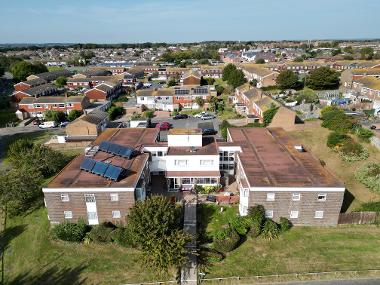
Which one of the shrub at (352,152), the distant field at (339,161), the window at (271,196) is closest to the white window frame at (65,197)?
the window at (271,196)

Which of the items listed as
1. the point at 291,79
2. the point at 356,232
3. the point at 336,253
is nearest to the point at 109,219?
the point at 336,253

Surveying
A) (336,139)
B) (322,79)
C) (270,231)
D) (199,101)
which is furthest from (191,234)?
(322,79)

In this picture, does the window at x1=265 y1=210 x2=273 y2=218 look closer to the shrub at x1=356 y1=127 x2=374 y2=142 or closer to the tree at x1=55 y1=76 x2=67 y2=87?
the shrub at x1=356 y1=127 x2=374 y2=142

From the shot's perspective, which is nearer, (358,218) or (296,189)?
(296,189)

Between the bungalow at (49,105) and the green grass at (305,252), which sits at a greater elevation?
the bungalow at (49,105)

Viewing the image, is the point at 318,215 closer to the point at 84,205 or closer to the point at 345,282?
the point at 345,282

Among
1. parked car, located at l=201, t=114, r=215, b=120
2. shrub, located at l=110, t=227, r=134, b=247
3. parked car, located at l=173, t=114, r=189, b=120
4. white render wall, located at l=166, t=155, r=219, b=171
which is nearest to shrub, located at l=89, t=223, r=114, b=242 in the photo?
shrub, located at l=110, t=227, r=134, b=247

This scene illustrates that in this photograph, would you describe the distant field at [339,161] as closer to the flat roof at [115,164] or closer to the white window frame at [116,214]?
the flat roof at [115,164]
